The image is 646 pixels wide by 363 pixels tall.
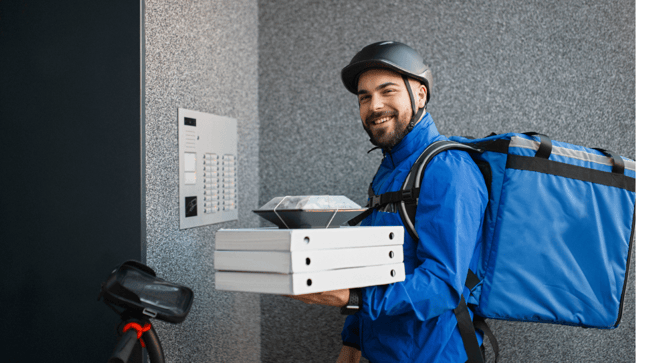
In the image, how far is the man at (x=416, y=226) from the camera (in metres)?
0.66

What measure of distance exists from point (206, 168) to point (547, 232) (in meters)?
0.81

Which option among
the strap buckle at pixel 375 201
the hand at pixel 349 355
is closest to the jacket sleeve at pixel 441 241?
the strap buckle at pixel 375 201

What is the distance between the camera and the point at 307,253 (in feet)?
1.70

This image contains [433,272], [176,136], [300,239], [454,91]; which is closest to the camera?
[300,239]

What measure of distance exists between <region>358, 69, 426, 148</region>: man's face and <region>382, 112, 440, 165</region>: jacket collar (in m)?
0.02

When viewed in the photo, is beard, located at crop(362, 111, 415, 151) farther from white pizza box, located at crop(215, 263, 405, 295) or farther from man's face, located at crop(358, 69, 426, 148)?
white pizza box, located at crop(215, 263, 405, 295)

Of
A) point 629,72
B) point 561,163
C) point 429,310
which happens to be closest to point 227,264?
→ point 429,310

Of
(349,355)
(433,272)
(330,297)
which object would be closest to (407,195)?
(433,272)

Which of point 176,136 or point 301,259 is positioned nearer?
point 301,259

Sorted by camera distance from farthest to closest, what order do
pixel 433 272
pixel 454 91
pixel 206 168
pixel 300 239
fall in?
pixel 454 91
pixel 206 168
pixel 433 272
pixel 300 239

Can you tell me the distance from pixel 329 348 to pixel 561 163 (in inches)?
35.9

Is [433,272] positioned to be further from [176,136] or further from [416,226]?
[176,136]

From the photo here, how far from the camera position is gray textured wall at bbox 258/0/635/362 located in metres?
1.18

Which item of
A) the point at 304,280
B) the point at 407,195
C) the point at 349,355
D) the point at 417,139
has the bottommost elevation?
the point at 349,355
